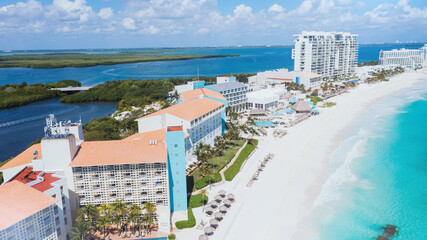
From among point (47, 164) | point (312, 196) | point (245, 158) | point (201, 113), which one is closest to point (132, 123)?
point (201, 113)

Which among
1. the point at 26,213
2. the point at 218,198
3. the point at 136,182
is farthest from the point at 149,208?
the point at 26,213

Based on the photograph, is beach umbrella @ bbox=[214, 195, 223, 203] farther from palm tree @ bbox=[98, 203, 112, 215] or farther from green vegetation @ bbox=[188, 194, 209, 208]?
palm tree @ bbox=[98, 203, 112, 215]

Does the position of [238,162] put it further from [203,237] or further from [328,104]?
[328,104]

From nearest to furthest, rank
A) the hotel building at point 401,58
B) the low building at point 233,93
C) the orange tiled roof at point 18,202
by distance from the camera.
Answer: the orange tiled roof at point 18,202 → the low building at point 233,93 → the hotel building at point 401,58

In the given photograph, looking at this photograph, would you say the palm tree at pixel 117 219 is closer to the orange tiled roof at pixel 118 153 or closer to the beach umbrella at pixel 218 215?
the orange tiled roof at pixel 118 153

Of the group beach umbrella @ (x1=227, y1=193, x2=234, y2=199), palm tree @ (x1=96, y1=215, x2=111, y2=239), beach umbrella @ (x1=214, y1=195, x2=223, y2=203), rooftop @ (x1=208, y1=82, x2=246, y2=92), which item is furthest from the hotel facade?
rooftop @ (x1=208, y1=82, x2=246, y2=92)

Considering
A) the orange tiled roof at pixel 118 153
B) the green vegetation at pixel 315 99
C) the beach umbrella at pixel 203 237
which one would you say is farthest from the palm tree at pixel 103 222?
the green vegetation at pixel 315 99

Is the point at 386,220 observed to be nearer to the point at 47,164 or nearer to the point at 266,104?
the point at 47,164
